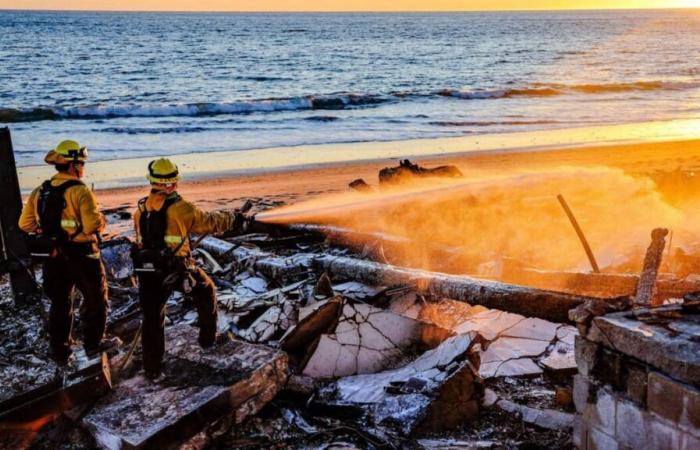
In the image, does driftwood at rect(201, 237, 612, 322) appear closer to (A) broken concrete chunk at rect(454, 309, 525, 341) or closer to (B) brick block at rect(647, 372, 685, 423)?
(A) broken concrete chunk at rect(454, 309, 525, 341)

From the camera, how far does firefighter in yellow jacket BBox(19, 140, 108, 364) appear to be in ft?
18.5

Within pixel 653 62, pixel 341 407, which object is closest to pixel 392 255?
pixel 341 407

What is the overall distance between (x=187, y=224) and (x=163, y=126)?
20910mm

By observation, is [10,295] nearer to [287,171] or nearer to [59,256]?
[59,256]

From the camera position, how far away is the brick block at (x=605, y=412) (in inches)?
161

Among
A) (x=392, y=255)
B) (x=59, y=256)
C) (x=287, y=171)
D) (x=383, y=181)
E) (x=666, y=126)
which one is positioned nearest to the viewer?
(x=59, y=256)

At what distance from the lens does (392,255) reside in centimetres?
872

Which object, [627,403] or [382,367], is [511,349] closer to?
[382,367]

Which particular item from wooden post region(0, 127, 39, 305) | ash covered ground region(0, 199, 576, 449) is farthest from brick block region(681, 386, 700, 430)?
wooden post region(0, 127, 39, 305)

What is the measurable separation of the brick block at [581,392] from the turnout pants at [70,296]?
4126 millimetres

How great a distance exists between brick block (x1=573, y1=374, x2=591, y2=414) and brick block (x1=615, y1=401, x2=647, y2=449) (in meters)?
0.26

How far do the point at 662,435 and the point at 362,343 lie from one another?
9.71 feet

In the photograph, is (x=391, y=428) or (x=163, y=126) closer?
(x=391, y=428)

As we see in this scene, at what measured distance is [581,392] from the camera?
4336 mm
